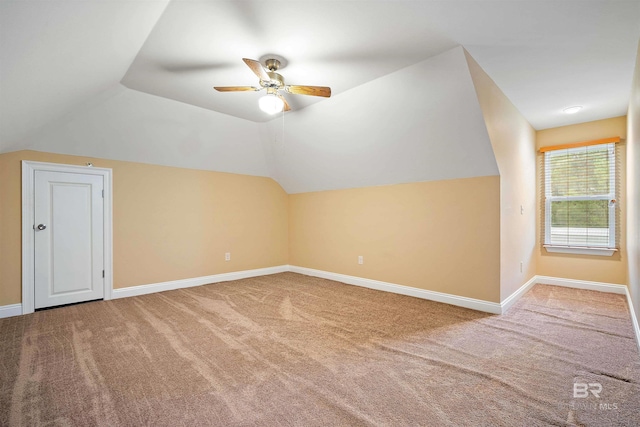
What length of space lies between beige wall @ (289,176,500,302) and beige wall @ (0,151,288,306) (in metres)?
1.01

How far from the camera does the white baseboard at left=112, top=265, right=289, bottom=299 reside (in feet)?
13.0

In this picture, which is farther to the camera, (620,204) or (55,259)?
(620,204)

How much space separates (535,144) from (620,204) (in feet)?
4.34

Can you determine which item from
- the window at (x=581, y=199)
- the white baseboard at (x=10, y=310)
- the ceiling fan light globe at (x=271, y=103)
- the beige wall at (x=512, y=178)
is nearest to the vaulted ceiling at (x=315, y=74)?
the beige wall at (x=512, y=178)

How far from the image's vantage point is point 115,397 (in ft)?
5.73

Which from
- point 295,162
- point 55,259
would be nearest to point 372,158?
point 295,162

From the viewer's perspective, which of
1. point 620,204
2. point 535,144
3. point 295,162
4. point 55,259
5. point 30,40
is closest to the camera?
point 30,40

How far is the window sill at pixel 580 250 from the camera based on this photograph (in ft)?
13.0

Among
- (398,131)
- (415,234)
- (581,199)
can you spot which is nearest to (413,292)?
(415,234)

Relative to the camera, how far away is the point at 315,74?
285cm

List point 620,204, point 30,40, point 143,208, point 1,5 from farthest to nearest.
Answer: point 143,208 → point 620,204 → point 30,40 → point 1,5

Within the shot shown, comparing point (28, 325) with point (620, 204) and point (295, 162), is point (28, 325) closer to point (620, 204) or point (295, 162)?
point (295, 162)

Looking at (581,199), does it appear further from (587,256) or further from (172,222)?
(172,222)

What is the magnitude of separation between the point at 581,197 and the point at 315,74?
4.16 metres
